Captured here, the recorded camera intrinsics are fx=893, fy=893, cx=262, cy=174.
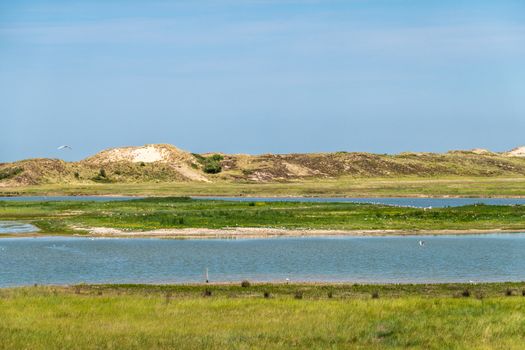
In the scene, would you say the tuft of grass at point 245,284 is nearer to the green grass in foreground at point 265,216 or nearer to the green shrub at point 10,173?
the green grass in foreground at point 265,216

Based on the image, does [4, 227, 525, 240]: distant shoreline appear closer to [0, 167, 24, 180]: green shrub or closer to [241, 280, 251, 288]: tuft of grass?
[241, 280, 251, 288]: tuft of grass

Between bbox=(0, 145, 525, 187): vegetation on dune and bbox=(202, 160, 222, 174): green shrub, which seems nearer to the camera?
bbox=(0, 145, 525, 187): vegetation on dune

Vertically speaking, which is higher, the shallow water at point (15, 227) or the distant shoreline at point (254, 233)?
the shallow water at point (15, 227)

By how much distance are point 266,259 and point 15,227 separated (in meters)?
28.9

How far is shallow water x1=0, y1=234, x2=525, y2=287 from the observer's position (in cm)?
3941

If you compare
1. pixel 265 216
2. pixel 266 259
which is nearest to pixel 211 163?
pixel 265 216

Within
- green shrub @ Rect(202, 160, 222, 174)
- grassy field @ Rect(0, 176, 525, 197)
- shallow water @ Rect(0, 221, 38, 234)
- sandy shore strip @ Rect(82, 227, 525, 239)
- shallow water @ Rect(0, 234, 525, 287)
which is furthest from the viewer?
green shrub @ Rect(202, 160, 222, 174)

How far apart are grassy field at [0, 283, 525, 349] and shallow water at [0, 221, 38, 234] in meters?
31.9

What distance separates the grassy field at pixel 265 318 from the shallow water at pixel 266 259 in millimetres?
5470

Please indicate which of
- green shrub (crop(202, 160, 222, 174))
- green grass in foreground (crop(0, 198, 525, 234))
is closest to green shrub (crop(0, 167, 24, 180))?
green shrub (crop(202, 160, 222, 174))

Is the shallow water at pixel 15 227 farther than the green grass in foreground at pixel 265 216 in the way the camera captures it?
No

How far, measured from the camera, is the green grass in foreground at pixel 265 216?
65.9m

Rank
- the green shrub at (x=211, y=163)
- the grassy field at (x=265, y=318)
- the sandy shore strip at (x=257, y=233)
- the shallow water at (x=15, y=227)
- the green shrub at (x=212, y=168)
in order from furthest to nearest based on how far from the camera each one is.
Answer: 1. the green shrub at (x=211, y=163)
2. the green shrub at (x=212, y=168)
3. the shallow water at (x=15, y=227)
4. the sandy shore strip at (x=257, y=233)
5. the grassy field at (x=265, y=318)

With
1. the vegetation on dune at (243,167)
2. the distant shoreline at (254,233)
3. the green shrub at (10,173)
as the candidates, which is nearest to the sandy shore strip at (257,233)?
the distant shoreline at (254,233)
